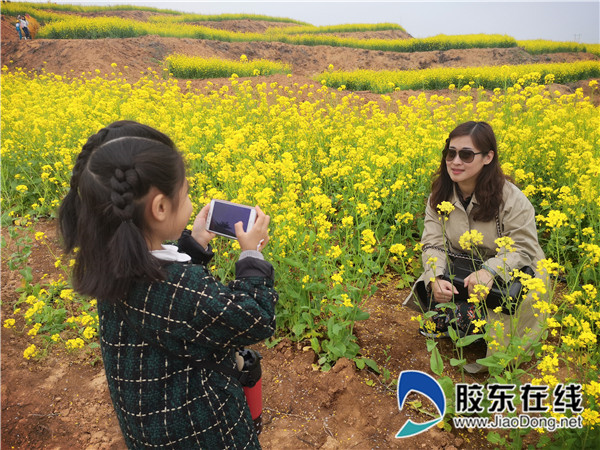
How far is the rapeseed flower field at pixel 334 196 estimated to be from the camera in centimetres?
257

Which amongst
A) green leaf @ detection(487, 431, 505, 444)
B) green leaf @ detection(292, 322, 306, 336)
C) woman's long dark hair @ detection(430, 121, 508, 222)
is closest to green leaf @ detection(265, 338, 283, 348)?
green leaf @ detection(292, 322, 306, 336)

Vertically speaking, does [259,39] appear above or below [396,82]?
above

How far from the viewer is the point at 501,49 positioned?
61.0 ft

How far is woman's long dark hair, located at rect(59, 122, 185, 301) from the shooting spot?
113cm

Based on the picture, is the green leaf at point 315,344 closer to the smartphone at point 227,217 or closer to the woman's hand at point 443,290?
the woman's hand at point 443,290

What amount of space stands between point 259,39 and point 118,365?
2249 centimetres

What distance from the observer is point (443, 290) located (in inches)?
101

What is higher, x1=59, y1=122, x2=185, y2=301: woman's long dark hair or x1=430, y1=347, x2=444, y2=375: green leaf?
x1=59, y1=122, x2=185, y2=301: woman's long dark hair

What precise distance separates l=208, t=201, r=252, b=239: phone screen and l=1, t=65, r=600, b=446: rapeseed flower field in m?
0.94

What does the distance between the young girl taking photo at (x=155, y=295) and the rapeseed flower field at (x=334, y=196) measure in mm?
1049

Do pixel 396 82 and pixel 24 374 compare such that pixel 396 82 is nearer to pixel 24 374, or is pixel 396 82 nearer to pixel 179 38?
pixel 179 38

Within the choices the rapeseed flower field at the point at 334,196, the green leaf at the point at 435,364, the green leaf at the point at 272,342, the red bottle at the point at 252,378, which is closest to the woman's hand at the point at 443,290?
the rapeseed flower field at the point at 334,196

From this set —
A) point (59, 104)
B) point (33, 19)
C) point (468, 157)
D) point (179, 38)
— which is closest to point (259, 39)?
point (179, 38)

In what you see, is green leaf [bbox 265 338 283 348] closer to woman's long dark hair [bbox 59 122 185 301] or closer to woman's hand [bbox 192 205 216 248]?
woman's hand [bbox 192 205 216 248]
